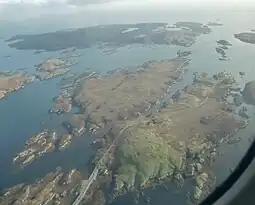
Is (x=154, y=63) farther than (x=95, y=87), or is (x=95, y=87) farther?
(x=154, y=63)

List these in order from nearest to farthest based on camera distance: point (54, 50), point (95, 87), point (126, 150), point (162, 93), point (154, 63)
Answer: point (126, 150) → point (162, 93) → point (95, 87) → point (154, 63) → point (54, 50)

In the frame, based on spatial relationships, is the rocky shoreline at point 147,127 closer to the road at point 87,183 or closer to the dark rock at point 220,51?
the road at point 87,183

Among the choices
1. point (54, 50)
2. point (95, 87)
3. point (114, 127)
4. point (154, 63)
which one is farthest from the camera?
point (54, 50)

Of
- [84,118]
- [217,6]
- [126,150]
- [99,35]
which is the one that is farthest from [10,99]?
[217,6]

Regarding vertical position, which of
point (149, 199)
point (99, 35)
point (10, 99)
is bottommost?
point (99, 35)

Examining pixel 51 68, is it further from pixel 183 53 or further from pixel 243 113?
pixel 243 113

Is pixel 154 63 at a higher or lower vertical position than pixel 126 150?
lower

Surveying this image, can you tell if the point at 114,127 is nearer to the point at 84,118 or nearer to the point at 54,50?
the point at 84,118
